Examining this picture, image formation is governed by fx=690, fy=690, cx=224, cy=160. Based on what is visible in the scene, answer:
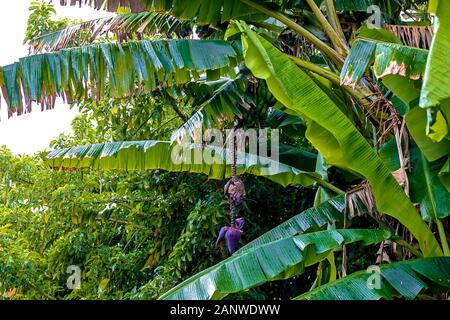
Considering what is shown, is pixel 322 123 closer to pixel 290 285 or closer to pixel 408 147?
pixel 408 147

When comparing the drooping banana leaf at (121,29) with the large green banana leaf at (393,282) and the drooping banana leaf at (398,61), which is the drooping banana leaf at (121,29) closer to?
the drooping banana leaf at (398,61)

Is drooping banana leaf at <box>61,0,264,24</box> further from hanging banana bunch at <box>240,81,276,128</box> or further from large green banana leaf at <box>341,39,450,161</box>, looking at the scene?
large green banana leaf at <box>341,39,450,161</box>

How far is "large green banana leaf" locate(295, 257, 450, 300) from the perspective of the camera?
10.9 ft

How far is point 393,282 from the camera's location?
3.43 meters

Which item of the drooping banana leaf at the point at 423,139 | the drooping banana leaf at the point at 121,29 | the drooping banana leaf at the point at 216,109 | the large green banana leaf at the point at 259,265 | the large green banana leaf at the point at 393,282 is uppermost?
the drooping banana leaf at the point at 121,29

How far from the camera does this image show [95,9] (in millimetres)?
4828

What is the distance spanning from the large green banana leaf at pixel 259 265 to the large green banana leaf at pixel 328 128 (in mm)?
308

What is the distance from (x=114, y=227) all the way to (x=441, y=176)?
4.25m

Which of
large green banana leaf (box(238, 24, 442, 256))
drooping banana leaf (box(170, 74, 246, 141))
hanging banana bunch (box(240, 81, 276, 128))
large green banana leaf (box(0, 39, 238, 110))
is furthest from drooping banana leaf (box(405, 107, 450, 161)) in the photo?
hanging banana bunch (box(240, 81, 276, 128))

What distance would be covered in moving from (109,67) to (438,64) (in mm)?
2330

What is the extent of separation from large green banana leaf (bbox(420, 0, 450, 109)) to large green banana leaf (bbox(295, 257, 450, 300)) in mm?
1161

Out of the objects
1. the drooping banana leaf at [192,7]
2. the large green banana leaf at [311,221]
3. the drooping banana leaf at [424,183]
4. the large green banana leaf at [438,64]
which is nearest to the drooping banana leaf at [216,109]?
the drooping banana leaf at [192,7]

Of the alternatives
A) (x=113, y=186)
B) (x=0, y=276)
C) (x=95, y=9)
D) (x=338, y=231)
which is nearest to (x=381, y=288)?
(x=338, y=231)

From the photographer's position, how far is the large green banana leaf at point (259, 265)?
3414mm
